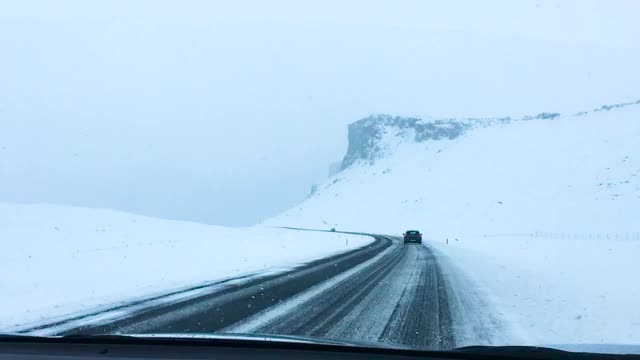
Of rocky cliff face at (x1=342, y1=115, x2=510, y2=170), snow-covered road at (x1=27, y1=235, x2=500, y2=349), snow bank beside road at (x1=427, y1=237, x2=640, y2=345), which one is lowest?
snow bank beside road at (x1=427, y1=237, x2=640, y2=345)

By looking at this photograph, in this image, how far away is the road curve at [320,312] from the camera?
7.85 m

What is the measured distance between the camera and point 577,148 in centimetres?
11794

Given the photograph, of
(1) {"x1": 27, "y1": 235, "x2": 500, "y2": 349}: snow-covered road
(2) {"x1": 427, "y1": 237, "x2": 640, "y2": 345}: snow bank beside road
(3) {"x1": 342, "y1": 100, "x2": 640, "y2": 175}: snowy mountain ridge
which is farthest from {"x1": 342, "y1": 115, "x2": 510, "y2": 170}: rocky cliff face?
(1) {"x1": 27, "y1": 235, "x2": 500, "y2": 349}: snow-covered road

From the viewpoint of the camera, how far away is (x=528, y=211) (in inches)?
3681

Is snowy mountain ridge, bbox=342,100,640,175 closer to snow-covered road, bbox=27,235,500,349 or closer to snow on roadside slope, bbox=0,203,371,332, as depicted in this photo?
snow on roadside slope, bbox=0,203,371,332

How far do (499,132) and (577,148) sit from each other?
39.7 m

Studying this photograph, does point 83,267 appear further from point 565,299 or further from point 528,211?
point 528,211

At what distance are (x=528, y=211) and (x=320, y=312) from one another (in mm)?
89512

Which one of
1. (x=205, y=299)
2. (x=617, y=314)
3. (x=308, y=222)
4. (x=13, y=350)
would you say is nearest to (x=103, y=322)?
(x=205, y=299)

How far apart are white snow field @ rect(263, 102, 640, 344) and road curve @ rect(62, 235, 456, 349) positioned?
93 cm

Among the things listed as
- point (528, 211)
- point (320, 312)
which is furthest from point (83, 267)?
point (528, 211)

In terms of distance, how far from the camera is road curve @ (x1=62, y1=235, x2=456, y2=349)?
785cm

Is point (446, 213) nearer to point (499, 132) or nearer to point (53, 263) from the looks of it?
point (499, 132)

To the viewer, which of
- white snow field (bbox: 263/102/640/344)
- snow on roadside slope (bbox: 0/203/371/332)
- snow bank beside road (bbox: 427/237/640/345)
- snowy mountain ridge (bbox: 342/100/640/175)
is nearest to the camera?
snow bank beside road (bbox: 427/237/640/345)
